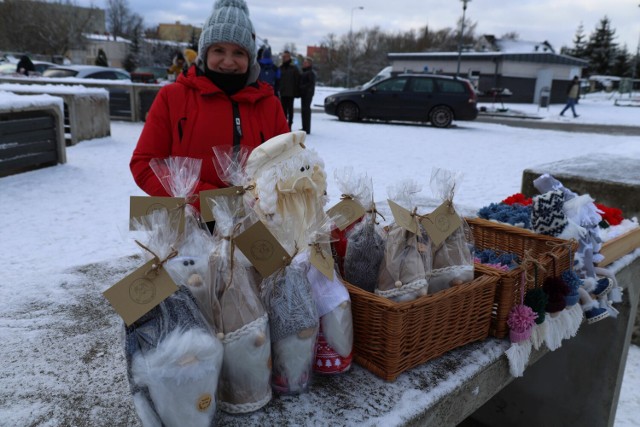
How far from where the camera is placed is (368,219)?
1453mm

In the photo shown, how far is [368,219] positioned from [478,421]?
2.15 m

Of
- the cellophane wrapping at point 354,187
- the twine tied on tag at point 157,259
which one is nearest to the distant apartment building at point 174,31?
the cellophane wrapping at point 354,187

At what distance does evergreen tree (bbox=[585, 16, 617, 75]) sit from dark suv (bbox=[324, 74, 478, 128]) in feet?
130

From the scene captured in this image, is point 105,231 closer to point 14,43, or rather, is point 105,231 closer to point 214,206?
point 214,206

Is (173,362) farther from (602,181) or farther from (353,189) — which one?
(602,181)

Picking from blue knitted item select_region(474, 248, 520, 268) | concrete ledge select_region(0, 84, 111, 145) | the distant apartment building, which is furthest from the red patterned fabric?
the distant apartment building

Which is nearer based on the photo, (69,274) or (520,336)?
(520,336)

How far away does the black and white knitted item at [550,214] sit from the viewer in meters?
1.97

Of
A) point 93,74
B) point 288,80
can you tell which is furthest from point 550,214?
point 93,74

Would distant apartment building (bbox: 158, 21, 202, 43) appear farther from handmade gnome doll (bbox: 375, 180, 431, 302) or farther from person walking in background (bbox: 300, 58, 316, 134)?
handmade gnome doll (bbox: 375, 180, 431, 302)

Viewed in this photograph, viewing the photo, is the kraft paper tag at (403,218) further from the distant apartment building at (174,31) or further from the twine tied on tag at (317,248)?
the distant apartment building at (174,31)

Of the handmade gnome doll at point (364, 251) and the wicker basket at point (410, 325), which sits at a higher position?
the handmade gnome doll at point (364, 251)

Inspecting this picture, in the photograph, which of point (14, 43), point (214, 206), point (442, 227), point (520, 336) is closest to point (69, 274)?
point (214, 206)

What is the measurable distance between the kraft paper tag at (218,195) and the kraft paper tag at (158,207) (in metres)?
0.09
